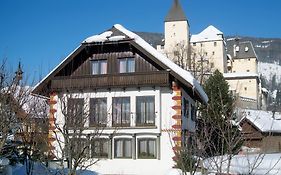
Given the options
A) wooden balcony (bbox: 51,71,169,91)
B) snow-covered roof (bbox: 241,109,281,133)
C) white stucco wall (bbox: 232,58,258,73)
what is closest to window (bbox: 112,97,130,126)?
wooden balcony (bbox: 51,71,169,91)

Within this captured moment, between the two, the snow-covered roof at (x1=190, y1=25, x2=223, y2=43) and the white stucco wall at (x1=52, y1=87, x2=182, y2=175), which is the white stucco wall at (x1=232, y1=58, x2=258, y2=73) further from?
the white stucco wall at (x1=52, y1=87, x2=182, y2=175)

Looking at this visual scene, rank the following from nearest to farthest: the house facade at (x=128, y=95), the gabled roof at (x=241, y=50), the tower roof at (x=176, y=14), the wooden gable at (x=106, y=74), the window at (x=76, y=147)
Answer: the window at (x=76, y=147)
the house facade at (x=128, y=95)
the wooden gable at (x=106, y=74)
the tower roof at (x=176, y=14)
the gabled roof at (x=241, y=50)

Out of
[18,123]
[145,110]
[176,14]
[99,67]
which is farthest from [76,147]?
[176,14]

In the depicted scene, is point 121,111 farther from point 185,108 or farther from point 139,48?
point 185,108

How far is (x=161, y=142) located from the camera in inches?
1004

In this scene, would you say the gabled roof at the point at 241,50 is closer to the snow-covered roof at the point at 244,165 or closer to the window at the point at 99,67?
the snow-covered roof at the point at 244,165

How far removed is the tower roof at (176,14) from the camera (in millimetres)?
98375

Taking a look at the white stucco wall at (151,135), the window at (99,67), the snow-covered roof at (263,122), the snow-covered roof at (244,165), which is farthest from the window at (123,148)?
the snow-covered roof at (263,122)

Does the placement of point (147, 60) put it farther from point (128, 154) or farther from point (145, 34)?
point (145, 34)

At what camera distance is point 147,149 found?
25.7 metres

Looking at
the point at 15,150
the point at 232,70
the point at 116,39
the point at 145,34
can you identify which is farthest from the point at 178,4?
the point at 15,150

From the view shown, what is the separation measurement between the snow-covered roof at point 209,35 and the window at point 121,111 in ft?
269

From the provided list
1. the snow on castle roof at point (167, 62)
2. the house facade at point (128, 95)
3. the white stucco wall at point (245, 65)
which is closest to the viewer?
the snow on castle roof at point (167, 62)

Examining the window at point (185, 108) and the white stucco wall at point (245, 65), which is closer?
the window at point (185, 108)
